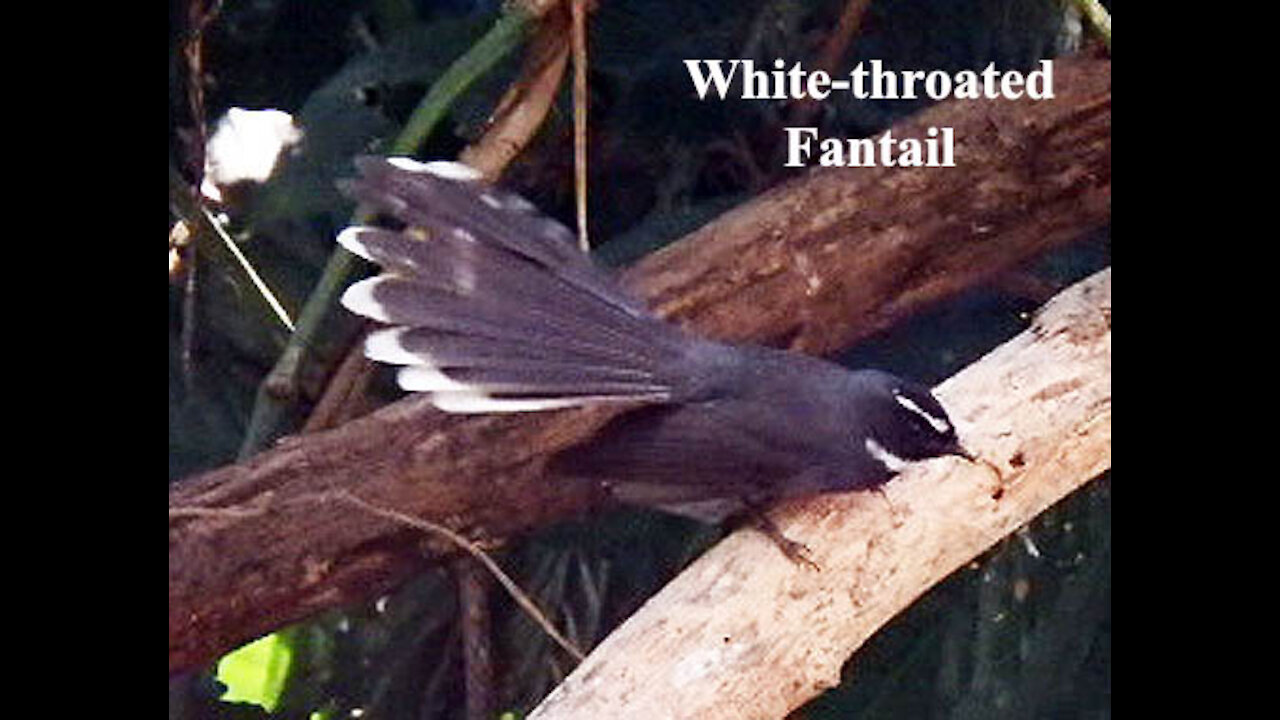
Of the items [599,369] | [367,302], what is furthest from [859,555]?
[367,302]

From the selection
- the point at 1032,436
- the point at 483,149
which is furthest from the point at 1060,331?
the point at 483,149

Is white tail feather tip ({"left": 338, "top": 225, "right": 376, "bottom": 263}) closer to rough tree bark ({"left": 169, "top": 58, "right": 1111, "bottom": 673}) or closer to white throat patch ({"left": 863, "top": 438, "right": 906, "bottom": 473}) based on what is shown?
rough tree bark ({"left": 169, "top": 58, "right": 1111, "bottom": 673})

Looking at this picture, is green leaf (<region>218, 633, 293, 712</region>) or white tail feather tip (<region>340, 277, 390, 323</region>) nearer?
white tail feather tip (<region>340, 277, 390, 323</region>)

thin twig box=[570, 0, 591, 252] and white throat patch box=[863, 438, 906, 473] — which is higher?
thin twig box=[570, 0, 591, 252]

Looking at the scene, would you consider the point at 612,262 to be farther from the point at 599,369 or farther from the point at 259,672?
the point at 259,672

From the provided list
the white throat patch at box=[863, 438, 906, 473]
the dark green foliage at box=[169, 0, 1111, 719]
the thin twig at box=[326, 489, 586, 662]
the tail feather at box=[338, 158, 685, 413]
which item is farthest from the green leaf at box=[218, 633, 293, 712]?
the white throat patch at box=[863, 438, 906, 473]

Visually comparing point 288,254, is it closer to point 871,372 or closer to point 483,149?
point 483,149
